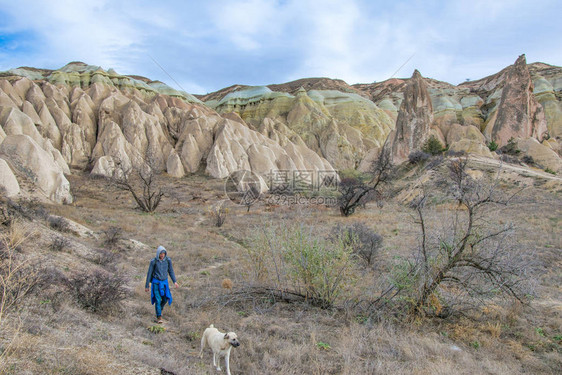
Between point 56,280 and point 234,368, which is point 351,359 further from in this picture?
point 56,280

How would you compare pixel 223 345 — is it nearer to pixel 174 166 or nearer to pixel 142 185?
pixel 142 185

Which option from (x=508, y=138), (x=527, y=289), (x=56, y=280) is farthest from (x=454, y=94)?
(x=56, y=280)

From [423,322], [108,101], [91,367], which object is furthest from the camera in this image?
[108,101]

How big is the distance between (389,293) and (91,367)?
17.1 ft

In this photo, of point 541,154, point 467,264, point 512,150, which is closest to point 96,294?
point 467,264

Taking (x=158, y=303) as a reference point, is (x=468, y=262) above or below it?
above

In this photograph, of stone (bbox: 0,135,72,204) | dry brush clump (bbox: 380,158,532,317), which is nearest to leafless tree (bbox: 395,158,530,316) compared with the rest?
dry brush clump (bbox: 380,158,532,317)

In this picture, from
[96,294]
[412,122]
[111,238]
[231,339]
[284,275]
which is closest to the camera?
[231,339]

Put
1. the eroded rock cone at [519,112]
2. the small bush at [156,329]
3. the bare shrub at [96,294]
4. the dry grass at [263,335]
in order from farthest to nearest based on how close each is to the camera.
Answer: the eroded rock cone at [519,112], the bare shrub at [96,294], the small bush at [156,329], the dry grass at [263,335]

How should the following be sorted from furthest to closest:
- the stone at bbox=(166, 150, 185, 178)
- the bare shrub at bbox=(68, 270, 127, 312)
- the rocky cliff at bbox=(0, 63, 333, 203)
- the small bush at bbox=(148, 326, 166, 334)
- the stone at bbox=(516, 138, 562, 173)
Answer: the stone at bbox=(166, 150, 185, 178), the rocky cliff at bbox=(0, 63, 333, 203), the stone at bbox=(516, 138, 562, 173), the bare shrub at bbox=(68, 270, 127, 312), the small bush at bbox=(148, 326, 166, 334)

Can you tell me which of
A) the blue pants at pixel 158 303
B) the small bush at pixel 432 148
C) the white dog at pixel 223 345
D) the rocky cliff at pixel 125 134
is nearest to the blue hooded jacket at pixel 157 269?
the blue pants at pixel 158 303

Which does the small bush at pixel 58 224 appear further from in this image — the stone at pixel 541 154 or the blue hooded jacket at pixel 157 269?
the stone at pixel 541 154

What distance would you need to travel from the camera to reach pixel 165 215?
19.4 meters

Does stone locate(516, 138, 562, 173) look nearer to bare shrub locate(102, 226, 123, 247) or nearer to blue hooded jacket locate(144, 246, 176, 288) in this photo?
bare shrub locate(102, 226, 123, 247)
